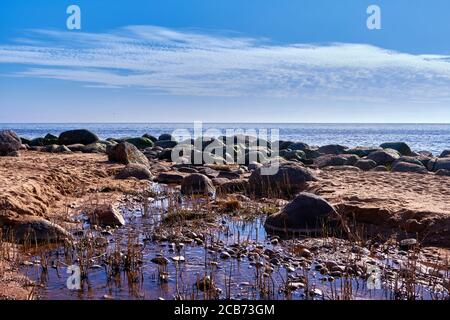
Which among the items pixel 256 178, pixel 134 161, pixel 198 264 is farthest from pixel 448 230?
pixel 134 161

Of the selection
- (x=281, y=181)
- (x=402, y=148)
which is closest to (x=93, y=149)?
(x=281, y=181)

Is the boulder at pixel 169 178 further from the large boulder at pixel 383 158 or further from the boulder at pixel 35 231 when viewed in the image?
the large boulder at pixel 383 158

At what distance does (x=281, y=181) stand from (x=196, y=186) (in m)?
2.21

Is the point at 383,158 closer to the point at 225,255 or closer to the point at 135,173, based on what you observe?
the point at 135,173

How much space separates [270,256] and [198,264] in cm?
112

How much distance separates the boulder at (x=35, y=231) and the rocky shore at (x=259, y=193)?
0.01 meters

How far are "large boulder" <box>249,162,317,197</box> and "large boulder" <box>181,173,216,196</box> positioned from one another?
114 cm

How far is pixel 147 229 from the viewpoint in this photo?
A: 354 inches

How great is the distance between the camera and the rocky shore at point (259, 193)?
871 cm

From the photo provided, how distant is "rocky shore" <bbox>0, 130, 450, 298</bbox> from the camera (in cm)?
871

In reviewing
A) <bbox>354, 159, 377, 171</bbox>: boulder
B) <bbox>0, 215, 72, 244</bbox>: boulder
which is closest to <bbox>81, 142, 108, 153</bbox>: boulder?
<bbox>354, 159, 377, 171</bbox>: boulder

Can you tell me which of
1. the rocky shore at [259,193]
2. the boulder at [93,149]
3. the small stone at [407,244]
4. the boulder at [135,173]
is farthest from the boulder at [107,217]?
the boulder at [93,149]

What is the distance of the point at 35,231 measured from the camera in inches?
307

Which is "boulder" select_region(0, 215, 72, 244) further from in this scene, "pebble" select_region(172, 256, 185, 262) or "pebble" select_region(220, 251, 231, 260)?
"pebble" select_region(220, 251, 231, 260)
